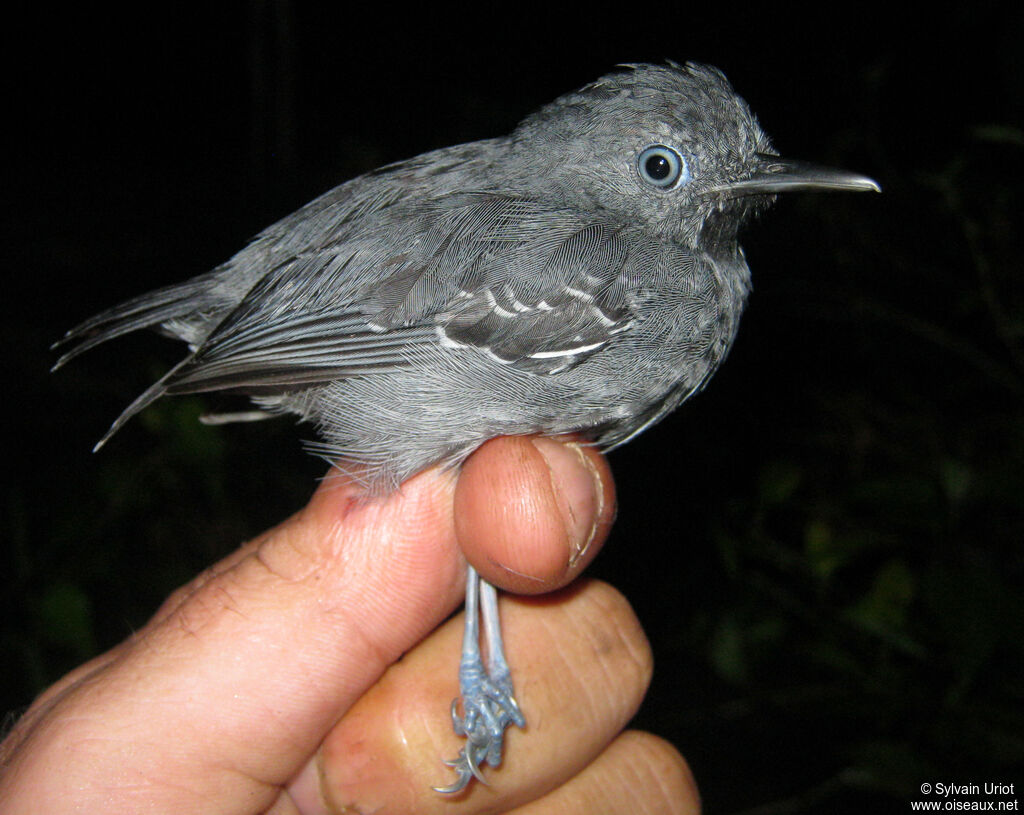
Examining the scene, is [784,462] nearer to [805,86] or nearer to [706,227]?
[706,227]

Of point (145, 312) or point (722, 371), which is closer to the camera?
point (145, 312)

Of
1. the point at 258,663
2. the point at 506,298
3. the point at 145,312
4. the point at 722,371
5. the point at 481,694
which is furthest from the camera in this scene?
the point at 722,371

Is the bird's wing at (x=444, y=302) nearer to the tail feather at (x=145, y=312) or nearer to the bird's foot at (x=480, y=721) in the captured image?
the tail feather at (x=145, y=312)

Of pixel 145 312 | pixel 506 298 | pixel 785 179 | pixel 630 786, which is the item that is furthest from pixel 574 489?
pixel 145 312

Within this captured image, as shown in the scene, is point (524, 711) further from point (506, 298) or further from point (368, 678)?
point (506, 298)

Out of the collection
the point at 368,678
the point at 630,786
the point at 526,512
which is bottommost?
the point at 630,786

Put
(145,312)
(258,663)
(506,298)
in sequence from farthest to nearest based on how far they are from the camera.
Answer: (145,312)
(506,298)
(258,663)
